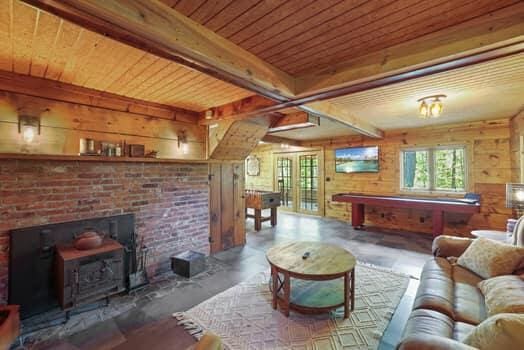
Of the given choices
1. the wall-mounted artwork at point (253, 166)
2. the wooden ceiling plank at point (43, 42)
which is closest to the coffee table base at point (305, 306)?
the wooden ceiling plank at point (43, 42)

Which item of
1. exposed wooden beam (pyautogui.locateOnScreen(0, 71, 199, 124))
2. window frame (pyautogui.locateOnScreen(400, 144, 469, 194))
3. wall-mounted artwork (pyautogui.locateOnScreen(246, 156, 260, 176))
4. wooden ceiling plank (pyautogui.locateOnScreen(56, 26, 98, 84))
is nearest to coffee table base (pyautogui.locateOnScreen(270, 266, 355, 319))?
Answer: wooden ceiling plank (pyautogui.locateOnScreen(56, 26, 98, 84))

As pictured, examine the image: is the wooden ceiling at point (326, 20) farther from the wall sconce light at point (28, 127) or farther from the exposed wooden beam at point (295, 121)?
the wall sconce light at point (28, 127)

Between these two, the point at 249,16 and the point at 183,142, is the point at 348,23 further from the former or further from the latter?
the point at 183,142

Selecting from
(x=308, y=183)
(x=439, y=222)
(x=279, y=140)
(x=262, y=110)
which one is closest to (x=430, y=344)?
(x=262, y=110)

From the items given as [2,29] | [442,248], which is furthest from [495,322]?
[2,29]

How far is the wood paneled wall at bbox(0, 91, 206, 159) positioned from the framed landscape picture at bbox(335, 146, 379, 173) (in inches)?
179

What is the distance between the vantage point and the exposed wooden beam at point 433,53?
4.91ft

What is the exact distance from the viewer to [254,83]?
6.86ft

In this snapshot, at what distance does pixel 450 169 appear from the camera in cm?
511

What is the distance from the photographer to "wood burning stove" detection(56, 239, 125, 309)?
221 centimetres

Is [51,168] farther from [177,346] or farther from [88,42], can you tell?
[177,346]

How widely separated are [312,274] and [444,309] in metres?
0.96

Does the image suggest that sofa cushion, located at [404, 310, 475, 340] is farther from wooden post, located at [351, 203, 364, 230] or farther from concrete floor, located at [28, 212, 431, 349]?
wooden post, located at [351, 203, 364, 230]

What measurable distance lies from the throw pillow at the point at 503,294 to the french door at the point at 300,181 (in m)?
5.36
